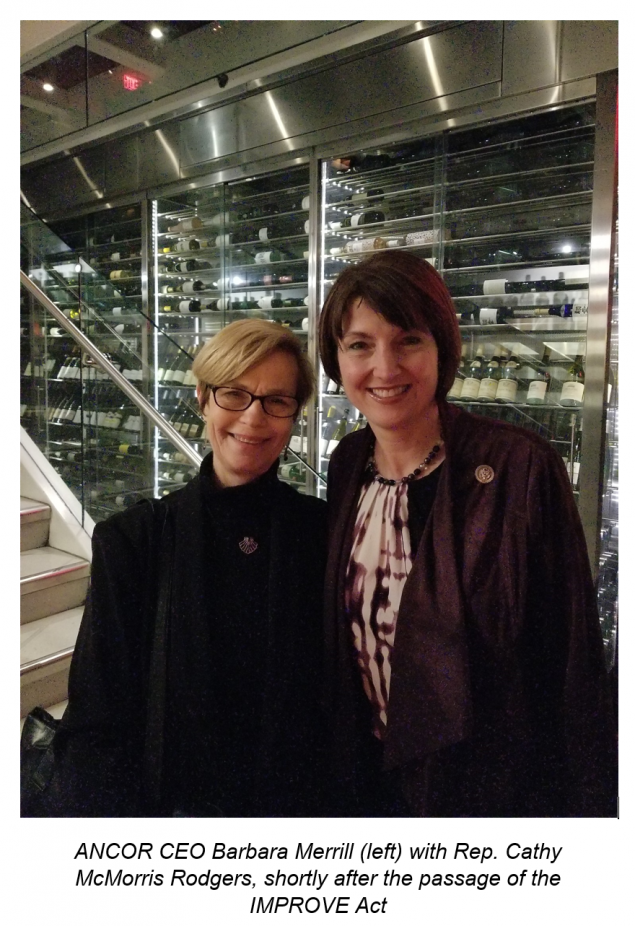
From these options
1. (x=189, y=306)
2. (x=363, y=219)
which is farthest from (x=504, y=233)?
(x=189, y=306)

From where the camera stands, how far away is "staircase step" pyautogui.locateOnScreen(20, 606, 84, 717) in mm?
1062

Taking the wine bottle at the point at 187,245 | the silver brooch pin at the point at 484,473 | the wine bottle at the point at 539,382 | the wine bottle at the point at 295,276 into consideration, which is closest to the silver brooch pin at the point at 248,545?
the silver brooch pin at the point at 484,473

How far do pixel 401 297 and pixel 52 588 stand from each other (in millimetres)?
1128

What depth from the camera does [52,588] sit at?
4.47 feet

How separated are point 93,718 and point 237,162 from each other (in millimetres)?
2455

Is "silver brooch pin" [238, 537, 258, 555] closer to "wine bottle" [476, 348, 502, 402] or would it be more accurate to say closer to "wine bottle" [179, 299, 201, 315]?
"wine bottle" [476, 348, 502, 402]

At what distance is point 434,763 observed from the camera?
0.76 meters

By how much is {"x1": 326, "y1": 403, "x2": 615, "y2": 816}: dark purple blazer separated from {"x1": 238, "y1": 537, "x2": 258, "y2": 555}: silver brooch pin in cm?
22

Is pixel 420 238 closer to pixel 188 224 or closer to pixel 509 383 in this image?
pixel 509 383

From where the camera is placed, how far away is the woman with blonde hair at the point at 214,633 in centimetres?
77

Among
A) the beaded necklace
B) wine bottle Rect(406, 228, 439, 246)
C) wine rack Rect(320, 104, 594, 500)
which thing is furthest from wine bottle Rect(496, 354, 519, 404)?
the beaded necklace

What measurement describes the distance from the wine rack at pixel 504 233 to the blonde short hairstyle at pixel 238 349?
3.53 ft

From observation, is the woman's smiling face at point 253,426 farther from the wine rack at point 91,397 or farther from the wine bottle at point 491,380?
the wine bottle at point 491,380
